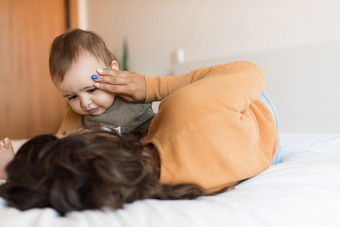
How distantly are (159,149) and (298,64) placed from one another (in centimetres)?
152

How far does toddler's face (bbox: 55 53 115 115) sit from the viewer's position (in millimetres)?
992

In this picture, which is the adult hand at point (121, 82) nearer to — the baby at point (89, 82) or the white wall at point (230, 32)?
the baby at point (89, 82)

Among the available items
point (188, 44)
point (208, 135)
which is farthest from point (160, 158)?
point (188, 44)

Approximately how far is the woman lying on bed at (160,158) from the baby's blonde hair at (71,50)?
1.41 feet

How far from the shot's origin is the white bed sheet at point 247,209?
48 centimetres

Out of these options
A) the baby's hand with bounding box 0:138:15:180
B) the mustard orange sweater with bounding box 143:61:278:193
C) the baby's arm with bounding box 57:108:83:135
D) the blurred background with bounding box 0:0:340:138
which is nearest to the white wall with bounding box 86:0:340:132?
Answer: the blurred background with bounding box 0:0:340:138

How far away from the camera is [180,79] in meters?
0.95

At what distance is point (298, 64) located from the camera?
1.87 meters

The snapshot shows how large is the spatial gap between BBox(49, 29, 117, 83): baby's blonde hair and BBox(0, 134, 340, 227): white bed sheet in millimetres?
536

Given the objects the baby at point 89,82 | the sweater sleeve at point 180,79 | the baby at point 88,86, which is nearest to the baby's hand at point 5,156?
the baby at point 88,86

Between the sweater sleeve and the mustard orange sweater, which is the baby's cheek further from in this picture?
the mustard orange sweater

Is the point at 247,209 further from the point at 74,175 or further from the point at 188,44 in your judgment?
the point at 188,44

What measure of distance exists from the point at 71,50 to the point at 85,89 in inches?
5.1

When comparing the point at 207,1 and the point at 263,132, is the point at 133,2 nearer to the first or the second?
the point at 207,1
